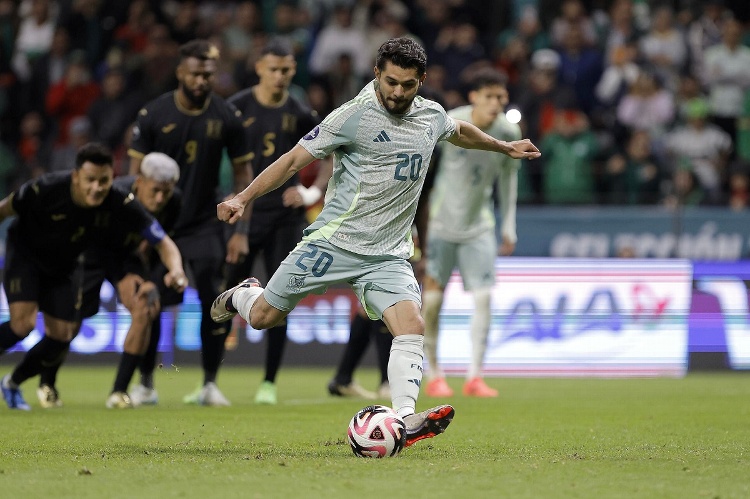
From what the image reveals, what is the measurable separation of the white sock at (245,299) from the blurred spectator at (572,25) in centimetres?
1198

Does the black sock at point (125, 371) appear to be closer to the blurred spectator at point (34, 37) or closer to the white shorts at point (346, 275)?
the white shorts at point (346, 275)

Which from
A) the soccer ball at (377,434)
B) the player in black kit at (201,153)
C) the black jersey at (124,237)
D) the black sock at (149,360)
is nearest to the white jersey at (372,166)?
the soccer ball at (377,434)

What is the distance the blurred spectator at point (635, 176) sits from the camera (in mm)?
16359

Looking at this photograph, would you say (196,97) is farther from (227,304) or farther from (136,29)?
(136,29)

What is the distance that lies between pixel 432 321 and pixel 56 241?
12.7 ft

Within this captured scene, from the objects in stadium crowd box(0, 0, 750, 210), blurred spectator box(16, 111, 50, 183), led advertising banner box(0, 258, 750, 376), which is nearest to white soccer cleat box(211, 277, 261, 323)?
led advertising banner box(0, 258, 750, 376)

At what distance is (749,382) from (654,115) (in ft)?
17.7

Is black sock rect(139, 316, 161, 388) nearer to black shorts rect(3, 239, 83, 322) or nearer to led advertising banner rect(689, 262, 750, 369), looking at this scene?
black shorts rect(3, 239, 83, 322)

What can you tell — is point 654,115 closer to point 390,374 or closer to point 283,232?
point 283,232

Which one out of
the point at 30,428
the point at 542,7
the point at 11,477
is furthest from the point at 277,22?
the point at 11,477

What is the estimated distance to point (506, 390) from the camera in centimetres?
1228

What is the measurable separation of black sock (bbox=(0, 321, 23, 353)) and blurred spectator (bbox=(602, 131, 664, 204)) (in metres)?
8.84

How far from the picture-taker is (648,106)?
17.7 meters

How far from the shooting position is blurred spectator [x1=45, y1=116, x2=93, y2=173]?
17.6 metres
